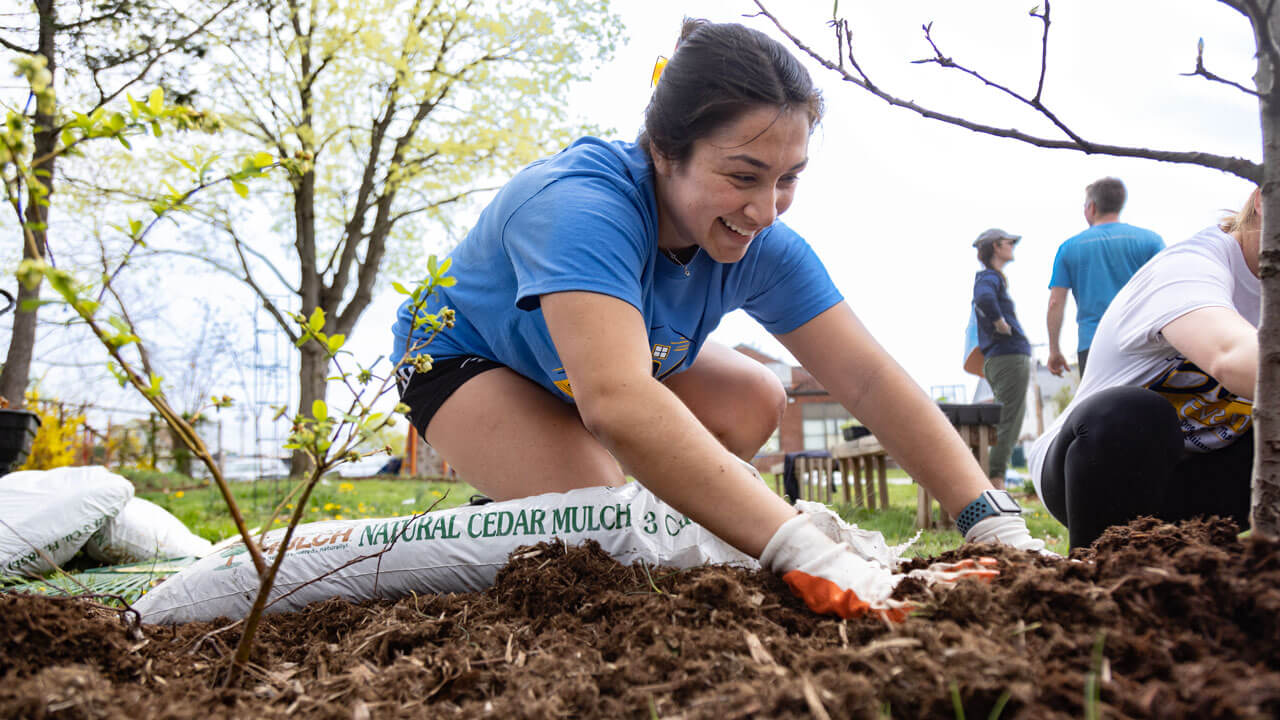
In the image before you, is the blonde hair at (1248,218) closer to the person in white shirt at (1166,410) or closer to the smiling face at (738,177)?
the person in white shirt at (1166,410)

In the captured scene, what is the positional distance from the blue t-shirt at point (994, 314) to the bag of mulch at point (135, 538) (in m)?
4.89

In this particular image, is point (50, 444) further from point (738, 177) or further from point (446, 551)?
point (738, 177)

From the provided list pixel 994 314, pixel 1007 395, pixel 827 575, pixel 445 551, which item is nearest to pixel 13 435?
pixel 445 551

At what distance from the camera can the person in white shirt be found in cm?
193

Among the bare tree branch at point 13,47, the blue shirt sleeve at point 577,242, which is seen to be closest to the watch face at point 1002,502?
the blue shirt sleeve at point 577,242

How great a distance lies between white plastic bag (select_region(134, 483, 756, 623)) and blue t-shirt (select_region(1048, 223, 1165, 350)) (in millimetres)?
3383

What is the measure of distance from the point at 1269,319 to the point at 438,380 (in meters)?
1.80

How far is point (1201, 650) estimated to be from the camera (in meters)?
0.81

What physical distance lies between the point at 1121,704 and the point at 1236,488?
1.87m

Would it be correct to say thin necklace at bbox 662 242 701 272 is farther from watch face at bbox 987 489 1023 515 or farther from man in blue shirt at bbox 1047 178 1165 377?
man in blue shirt at bbox 1047 178 1165 377

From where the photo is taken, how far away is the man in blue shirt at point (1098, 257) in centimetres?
411

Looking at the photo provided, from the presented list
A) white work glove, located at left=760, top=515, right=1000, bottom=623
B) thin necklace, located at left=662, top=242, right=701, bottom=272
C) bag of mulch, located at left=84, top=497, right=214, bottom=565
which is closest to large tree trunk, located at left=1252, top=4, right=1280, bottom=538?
white work glove, located at left=760, top=515, right=1000, bottom=623

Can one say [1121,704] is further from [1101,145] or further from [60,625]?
[60,625]

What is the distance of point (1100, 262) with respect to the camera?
4133mm
